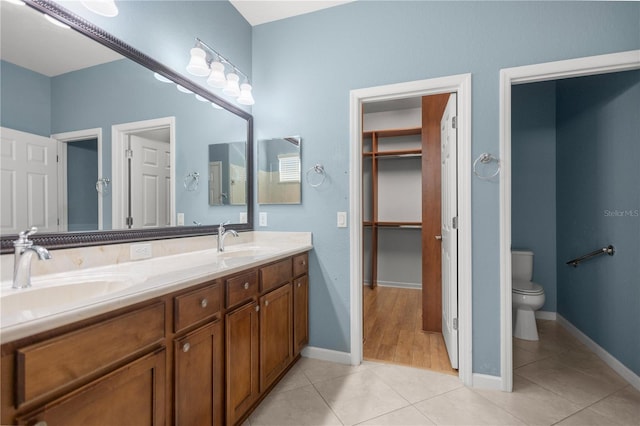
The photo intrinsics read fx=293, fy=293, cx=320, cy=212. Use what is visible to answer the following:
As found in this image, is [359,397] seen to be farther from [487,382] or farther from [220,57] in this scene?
[220,57]

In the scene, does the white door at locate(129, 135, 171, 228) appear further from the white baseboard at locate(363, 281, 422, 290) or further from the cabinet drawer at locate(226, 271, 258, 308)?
the white baseboard at locate(363, 281, 422, 290)

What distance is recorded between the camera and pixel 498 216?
188 cm

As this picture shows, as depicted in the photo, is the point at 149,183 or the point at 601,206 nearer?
the point at 149,183

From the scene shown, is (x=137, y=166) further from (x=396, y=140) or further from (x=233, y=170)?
(x=396, y=140)

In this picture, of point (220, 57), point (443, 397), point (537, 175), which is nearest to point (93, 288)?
point (220, 57)

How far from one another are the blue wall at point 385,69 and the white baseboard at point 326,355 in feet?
0.14

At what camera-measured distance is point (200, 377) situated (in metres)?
1.21

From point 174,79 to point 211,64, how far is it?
1.04 ft

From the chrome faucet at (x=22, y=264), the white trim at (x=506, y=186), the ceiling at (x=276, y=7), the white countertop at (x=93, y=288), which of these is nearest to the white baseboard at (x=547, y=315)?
the white trim at (x=506, y=186)


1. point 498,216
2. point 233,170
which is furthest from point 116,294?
point 498,216

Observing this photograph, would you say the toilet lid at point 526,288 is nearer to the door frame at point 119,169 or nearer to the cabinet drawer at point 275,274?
the cabinet drawer at point 275,274

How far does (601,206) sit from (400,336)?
1904mm

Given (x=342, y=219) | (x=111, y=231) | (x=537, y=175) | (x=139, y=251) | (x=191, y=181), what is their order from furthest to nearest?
(x=537, y=175), (x=342, y=219), (x=191, y=181), (x=139, y=251), (x=111, y=231)

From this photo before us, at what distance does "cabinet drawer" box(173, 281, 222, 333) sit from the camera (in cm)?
111
